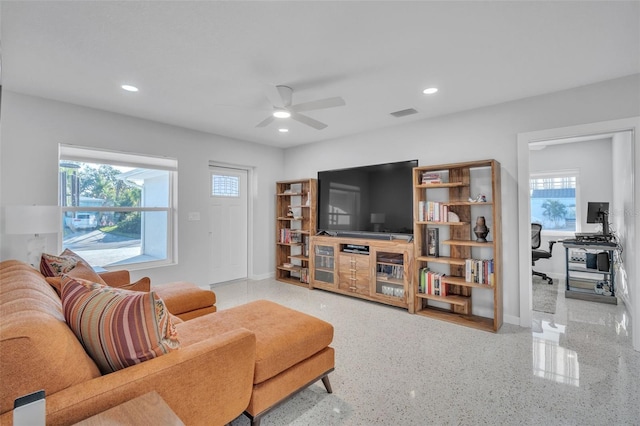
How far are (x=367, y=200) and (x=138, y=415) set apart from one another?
3812 mm

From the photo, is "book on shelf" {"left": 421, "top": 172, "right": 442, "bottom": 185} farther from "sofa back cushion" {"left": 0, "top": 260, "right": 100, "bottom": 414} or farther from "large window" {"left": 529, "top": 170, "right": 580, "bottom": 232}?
"sofa back cushion" {"left": 0, "top": 260, "right": 100, "bottom": 414}

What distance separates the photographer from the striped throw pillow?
1.21 meters

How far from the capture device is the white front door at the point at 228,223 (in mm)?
5039

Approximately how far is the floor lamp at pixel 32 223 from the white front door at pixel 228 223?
7.37ft

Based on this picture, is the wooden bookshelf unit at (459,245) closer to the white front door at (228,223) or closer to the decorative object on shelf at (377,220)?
the decorative object on shelf at (377,220)

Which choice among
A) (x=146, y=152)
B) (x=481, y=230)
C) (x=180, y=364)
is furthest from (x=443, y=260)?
(x=146, y=152)

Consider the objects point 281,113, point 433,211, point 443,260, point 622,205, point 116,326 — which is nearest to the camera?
point 116,326

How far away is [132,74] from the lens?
2682 mm

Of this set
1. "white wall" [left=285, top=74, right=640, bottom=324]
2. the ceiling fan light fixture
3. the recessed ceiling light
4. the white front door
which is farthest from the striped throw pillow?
the white front door

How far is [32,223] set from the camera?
261cm

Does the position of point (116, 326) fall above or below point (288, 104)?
below

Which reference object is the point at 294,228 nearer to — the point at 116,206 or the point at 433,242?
the point at 433,242

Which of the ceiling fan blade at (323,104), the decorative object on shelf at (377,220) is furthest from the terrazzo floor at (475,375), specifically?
the ceiling fan blade at (323,104)

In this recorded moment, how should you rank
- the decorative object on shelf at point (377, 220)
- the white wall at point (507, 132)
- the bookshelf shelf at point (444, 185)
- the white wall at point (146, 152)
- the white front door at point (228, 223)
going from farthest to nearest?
the white front door at point (228, 223), the decorative object on shelf at point (377, 220), the bookshelf shelf at point (444, 185), the white wall at point (146, 152), the white wall at point (507, 132)
